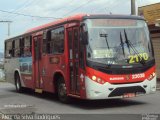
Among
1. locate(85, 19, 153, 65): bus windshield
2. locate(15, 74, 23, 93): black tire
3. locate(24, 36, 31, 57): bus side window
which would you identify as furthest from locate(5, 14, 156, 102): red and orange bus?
locate(15, 74, 23, 93): black tire

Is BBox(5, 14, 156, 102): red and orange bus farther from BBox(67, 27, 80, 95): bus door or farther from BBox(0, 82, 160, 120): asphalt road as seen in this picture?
BBox(0, 82, 160, 120): asphalt road

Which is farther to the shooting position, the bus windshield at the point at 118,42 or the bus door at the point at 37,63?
the bus door at the point at 37,63

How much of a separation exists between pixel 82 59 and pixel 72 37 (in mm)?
1131

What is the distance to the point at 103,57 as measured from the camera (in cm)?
1347

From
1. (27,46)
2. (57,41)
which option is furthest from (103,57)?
(27,46)

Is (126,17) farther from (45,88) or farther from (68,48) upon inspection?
(45,88)

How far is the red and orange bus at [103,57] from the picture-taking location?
44.1ft

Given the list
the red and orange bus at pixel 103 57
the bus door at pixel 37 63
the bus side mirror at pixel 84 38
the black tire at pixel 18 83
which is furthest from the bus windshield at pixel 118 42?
the black tire at pixel 18 83

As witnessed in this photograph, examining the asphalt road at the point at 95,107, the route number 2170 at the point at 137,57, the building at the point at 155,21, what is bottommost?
the asphalt road at the point at 95,107

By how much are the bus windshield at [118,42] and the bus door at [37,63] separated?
463cm

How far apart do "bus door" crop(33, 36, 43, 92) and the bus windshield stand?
4.63m

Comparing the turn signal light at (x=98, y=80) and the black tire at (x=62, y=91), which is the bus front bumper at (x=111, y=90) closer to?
the turn signal light at (x=98, y=80)

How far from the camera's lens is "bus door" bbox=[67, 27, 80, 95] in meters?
14.1

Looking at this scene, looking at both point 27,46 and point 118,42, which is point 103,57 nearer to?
point 118,42
